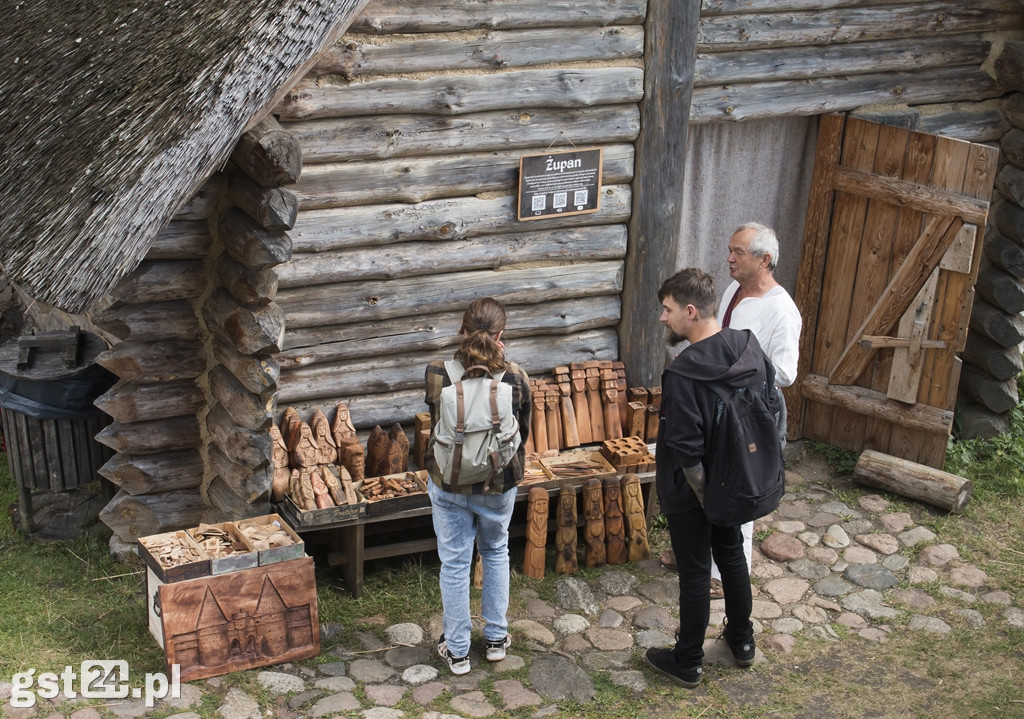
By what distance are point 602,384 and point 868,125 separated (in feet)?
8.02

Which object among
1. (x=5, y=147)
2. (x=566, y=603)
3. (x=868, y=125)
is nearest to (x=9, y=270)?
(x=5, y=147)

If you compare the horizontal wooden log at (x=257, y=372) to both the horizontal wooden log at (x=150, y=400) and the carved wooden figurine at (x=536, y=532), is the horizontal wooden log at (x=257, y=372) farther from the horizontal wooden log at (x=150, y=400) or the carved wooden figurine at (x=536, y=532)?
the carved wooden figurine at (x=536, y=532)

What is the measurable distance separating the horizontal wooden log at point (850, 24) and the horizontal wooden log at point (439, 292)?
Answer: 156 cm

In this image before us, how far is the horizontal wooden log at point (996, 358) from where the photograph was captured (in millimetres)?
8258

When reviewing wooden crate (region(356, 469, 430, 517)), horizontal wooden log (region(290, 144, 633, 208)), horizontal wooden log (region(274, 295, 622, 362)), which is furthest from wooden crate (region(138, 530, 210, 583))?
horizontal wooden log (region(290, 144, 633, 208))

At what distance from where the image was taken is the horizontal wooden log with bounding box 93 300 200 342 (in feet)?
19.7

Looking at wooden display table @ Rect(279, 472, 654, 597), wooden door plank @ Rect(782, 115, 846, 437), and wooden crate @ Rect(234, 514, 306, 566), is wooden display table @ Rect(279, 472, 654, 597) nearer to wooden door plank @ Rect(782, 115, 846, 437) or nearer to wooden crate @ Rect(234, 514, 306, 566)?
wooden crate @ Rect(234, 514, 306, 566)

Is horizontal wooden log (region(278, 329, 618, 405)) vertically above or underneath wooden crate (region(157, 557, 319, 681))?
above

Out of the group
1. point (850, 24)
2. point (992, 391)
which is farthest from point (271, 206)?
point (992, 391)

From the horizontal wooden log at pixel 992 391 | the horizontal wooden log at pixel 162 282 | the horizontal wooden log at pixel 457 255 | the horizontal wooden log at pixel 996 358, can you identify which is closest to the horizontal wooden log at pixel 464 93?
the horizontal wooden log at pixel 457 255

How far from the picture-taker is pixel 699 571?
543cm

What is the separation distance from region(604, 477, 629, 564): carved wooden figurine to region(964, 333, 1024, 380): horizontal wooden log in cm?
303

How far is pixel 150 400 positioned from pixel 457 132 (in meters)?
2.20

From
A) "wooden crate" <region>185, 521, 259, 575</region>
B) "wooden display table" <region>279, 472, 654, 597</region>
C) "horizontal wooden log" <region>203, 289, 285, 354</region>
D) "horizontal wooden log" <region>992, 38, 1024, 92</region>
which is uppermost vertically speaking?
"horizontal wooden log" <region>992, 38, 1024, 92</region>
